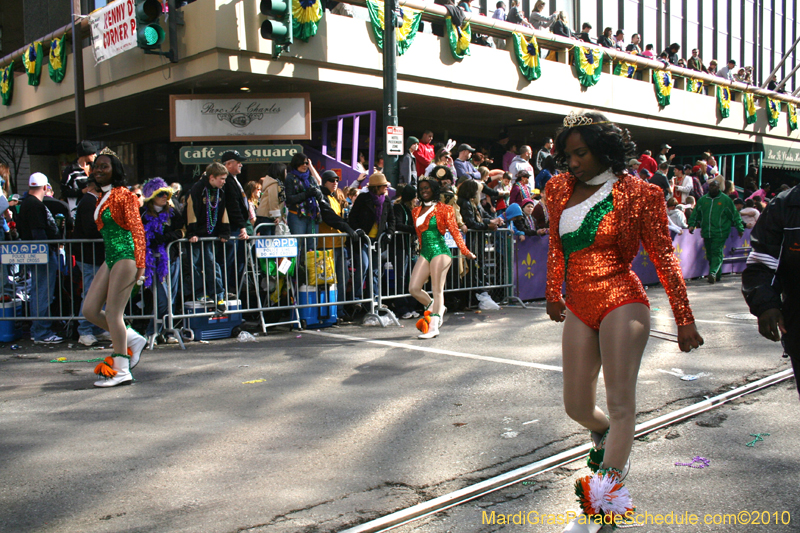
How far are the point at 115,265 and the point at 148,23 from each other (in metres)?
7.31

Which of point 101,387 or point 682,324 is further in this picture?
point 101,387

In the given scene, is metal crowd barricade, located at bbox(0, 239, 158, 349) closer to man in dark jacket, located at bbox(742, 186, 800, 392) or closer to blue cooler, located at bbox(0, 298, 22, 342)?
blue cooler, located at bbox(0, 298, 22, 342)

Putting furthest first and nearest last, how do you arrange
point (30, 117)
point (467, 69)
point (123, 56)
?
point (30, 117) < point (467, 69) < point (123, 56)

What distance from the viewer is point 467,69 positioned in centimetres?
1767

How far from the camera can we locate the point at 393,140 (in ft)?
37.9

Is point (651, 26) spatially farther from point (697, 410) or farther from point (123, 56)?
point (697, 410)

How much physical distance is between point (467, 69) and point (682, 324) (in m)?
15.0

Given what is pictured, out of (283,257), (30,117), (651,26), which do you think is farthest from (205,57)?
(651,26)

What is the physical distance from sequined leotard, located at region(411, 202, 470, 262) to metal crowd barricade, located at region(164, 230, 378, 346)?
5.04 ft

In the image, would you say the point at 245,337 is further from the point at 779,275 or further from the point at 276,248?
the point at 779,275

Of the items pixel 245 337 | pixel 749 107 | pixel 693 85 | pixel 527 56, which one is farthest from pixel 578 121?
pixel 749 107

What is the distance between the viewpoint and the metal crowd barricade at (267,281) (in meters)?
9.25

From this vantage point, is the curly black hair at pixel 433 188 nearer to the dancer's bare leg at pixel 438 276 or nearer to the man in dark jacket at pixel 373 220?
the dancer's bare leg at pixel 438 276

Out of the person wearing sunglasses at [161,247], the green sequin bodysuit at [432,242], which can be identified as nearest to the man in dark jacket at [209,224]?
the person wearing sunglasses at [161,247]
